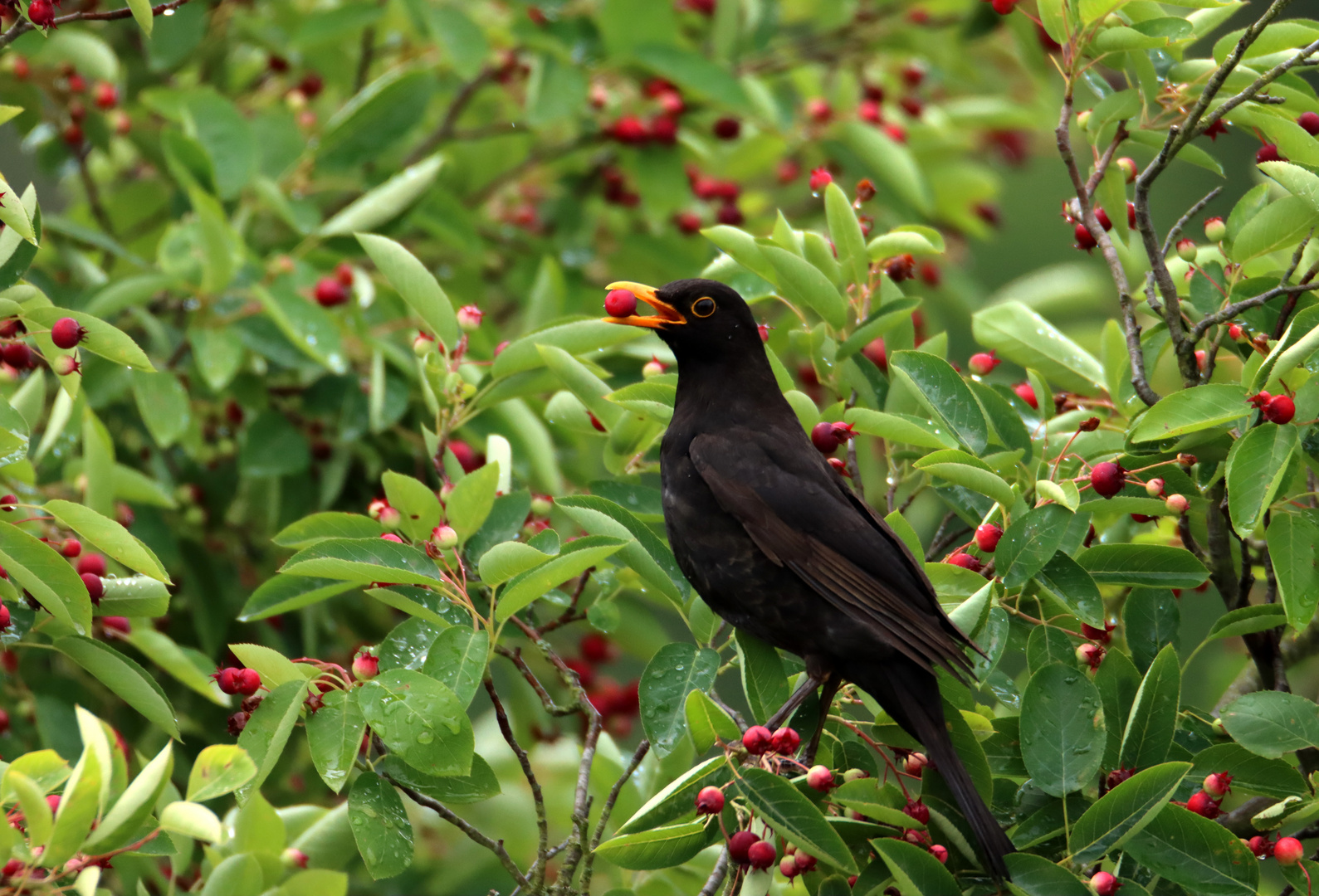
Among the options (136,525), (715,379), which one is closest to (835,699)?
(715,379)

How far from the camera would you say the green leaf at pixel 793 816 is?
2.06 m

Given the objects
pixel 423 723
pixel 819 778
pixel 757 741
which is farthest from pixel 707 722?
pixel 423 723

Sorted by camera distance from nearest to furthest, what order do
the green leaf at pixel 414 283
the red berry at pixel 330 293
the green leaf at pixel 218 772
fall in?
the green leaf at pixel 218 772 → the green leaf at pixel 414 283 → the red berry at pixel 330 293

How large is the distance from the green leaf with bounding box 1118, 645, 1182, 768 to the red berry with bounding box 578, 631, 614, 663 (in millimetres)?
2590

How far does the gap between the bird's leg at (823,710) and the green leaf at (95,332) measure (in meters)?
1.48

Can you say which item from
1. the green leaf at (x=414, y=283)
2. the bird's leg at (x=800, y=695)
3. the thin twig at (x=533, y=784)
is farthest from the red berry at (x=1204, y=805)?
the green leaf at (x=414, y=283)

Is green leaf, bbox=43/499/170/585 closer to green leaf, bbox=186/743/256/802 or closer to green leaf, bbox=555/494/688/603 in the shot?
green leaf, bbox=186/743/256/802

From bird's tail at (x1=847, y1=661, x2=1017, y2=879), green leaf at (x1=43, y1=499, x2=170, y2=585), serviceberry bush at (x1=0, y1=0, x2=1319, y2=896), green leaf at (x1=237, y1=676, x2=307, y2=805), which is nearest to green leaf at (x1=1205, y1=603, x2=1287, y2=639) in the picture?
serviceberry bush at (x1=0, y1=0, x2=1319, y2=896)

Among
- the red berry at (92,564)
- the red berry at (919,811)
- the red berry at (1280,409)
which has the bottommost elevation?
the red berry at (919,811)

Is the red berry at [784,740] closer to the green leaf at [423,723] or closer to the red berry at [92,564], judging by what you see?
the green leaf at [423,723]

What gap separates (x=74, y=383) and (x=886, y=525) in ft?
5.48

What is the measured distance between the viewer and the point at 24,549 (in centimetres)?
215

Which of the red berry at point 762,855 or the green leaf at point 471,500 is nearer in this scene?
the red berry at point 762,855

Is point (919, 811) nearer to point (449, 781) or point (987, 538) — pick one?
point (987, 538)
